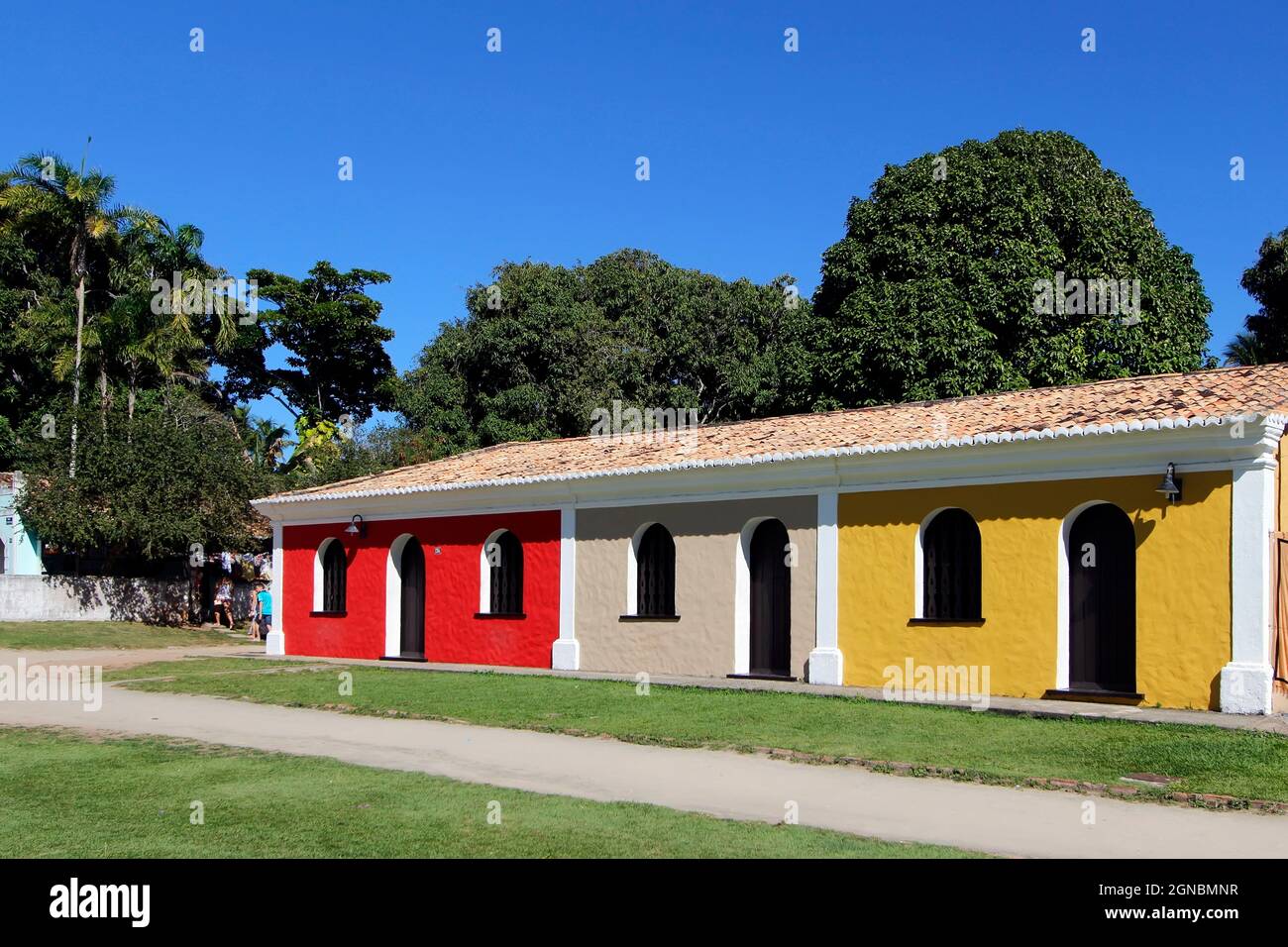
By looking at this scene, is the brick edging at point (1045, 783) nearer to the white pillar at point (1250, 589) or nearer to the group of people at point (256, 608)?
the white pillar at point (1250, 589)

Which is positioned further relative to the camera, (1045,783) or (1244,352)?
(1244,352)

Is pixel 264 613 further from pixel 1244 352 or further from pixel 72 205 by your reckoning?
pixel 1244 352

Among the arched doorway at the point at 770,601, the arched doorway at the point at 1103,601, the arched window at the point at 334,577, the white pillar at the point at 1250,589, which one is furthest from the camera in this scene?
the arched window at the point at 334,577

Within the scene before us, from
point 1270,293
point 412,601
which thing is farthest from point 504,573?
point 1270,293

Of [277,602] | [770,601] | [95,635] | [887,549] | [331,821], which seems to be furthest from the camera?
[95,635]

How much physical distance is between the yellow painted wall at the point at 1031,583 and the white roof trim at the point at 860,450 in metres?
0.72

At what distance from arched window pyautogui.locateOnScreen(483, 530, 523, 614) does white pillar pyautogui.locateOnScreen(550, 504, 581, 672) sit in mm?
1230

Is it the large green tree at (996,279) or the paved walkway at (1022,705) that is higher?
the large green tree at (996,279)

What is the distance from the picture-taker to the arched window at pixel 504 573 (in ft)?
72.1

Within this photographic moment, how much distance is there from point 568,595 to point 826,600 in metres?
5.12

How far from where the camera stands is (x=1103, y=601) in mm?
15102

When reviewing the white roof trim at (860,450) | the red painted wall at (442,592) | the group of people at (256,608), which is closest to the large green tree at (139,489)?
the group of people at (256,608)

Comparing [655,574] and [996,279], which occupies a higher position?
[996,279]
